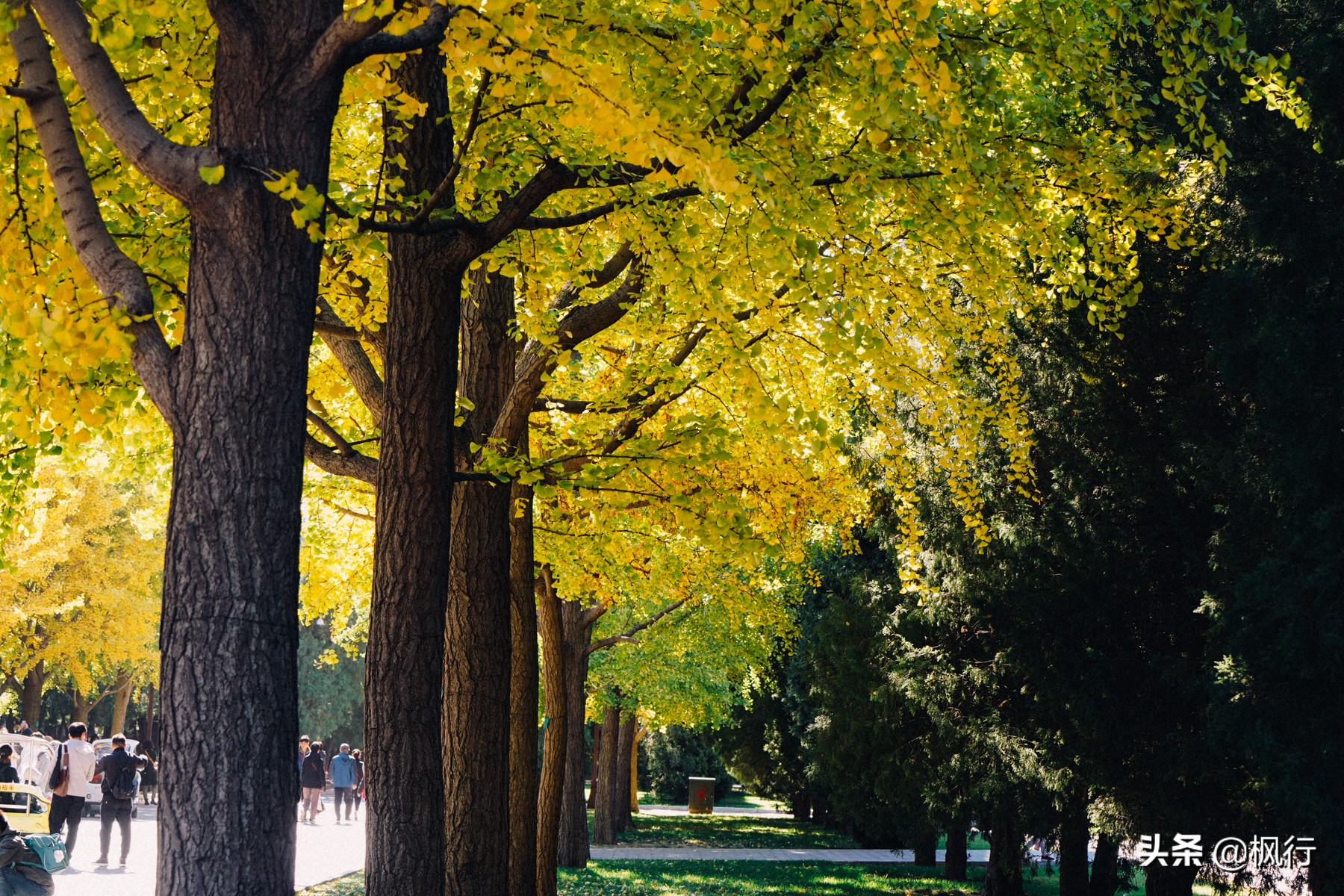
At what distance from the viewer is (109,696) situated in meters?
51.8

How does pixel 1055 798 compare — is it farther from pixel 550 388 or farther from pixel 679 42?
pixel 679 42

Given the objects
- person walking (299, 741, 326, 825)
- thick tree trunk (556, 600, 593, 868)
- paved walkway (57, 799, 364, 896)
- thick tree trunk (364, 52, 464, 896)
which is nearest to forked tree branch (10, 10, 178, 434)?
thick tree trunk (364, 52, 464, 896)

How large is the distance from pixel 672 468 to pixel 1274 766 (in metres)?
5.55

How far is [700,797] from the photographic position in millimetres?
42781

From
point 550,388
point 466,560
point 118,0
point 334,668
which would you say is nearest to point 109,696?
point 334,668

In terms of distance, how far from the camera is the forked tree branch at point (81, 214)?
431 centimetres

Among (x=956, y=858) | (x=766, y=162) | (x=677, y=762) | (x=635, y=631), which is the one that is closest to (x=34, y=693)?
(x=635, y=631)

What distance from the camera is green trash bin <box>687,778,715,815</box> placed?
42688 mm

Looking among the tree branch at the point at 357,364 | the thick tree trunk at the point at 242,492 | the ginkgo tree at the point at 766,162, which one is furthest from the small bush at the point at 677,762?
the thick tree trunk at the point at 242,492

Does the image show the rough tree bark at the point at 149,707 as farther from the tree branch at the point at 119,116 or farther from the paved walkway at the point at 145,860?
the tree branch at the point at 119,116

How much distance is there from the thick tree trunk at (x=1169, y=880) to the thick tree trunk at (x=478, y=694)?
24.9 feet

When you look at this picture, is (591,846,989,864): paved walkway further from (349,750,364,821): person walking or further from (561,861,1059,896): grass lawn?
(349,750,364,821): person walking

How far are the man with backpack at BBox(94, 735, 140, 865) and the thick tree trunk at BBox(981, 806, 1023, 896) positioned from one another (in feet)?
35.9

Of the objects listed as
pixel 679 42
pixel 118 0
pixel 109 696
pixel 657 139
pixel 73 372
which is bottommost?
pixel 109 696
